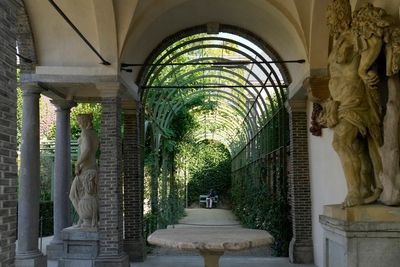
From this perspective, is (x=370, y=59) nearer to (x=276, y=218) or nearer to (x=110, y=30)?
(x=110, y=30)

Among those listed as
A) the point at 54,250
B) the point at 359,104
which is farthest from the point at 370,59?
the point at 54,250

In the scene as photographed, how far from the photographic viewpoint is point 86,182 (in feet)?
34.1

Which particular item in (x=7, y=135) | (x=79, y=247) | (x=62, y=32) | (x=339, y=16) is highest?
(x=62, y=32)

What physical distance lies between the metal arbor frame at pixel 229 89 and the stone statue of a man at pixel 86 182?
1714 millimetres

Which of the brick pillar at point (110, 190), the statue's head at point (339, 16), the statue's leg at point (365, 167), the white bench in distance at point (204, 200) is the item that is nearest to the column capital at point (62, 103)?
the brick pillar at point (110, 190)

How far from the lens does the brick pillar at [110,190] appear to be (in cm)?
980

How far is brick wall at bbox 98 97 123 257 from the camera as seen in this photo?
982 centimetres

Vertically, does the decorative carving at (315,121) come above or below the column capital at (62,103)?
below

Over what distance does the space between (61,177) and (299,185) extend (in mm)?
5866

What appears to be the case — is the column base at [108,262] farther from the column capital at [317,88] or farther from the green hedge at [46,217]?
the green hedge at [46,217]

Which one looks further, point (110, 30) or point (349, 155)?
point (110, 30)

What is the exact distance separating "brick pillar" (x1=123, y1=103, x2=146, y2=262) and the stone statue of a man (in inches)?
70.8

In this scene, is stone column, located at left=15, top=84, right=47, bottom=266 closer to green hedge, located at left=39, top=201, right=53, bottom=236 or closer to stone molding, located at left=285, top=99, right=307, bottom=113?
stone molding, located at left=285, top=99, right=307, bottom=113

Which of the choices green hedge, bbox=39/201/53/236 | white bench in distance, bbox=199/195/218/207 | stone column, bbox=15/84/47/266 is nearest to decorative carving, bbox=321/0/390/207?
stone column, bbox=15/84/47/266
